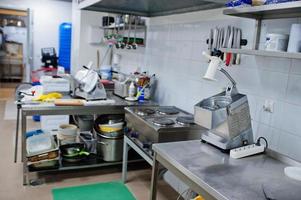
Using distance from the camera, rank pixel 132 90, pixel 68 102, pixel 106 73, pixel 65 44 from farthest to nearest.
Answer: pixel 65 44, pixel 106 73, pixel 132 90, pixel 68 102

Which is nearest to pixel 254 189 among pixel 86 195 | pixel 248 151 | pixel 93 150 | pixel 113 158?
pixel 248 151

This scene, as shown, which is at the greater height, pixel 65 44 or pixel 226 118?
pixel 65 44

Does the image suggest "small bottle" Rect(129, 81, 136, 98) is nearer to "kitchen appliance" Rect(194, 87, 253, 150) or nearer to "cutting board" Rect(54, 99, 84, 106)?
"cutting board" Rect(54, 99, 84, 106)

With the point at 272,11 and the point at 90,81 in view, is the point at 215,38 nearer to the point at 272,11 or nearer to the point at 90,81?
the point at 272,11

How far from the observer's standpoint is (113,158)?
3.06 meters

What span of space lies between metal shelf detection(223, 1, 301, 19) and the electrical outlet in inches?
21.6

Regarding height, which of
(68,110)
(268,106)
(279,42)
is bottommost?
(68,110)

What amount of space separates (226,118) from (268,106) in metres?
0.45

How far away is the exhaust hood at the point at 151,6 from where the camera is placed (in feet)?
8.16

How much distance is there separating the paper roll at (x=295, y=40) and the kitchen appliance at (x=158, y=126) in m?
0.97

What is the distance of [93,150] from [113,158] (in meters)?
0.31

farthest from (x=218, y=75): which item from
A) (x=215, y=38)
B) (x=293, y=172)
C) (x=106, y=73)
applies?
(x=106, y=73)

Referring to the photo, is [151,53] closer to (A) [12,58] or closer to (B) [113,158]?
(B) [113,158]

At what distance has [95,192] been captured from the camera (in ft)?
8.84
